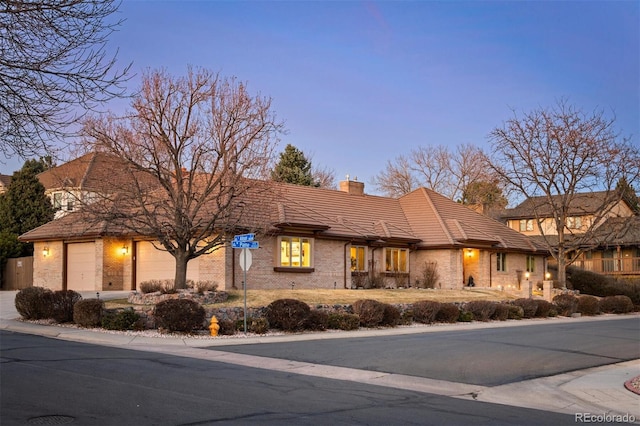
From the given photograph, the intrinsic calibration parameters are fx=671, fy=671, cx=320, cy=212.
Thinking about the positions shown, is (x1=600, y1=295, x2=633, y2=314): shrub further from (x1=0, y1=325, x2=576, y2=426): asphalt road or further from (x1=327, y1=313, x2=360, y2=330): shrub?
(x1=0, y1=325, x2=576, y2=426): asphalt road

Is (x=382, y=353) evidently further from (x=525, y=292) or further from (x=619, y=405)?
(x=525, y=292)

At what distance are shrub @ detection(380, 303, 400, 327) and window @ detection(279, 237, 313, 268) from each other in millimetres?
8217

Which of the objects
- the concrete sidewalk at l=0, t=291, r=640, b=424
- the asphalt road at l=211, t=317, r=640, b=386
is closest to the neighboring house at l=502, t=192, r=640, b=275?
the asphalt road at l=211, t=317, r=640, b=386

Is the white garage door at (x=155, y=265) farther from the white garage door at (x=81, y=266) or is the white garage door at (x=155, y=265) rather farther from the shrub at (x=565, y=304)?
the shrub at (x=565, y=304)

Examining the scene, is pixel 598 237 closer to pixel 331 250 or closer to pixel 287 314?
pixel 331 250

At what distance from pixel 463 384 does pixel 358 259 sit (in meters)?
25.8

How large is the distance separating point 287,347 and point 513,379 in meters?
7.38

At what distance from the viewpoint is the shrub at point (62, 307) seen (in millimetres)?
24422

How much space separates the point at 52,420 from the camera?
893 centimetres

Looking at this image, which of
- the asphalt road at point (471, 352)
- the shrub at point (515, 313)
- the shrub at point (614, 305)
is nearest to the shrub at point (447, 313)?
the asphalt road at point (471, 352)

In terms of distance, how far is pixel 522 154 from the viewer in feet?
152

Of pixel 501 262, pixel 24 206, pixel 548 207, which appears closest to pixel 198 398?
pixel 501 262

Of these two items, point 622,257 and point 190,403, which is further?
point 622,257

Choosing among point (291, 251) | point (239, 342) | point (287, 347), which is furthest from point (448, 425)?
point (291, 251)
